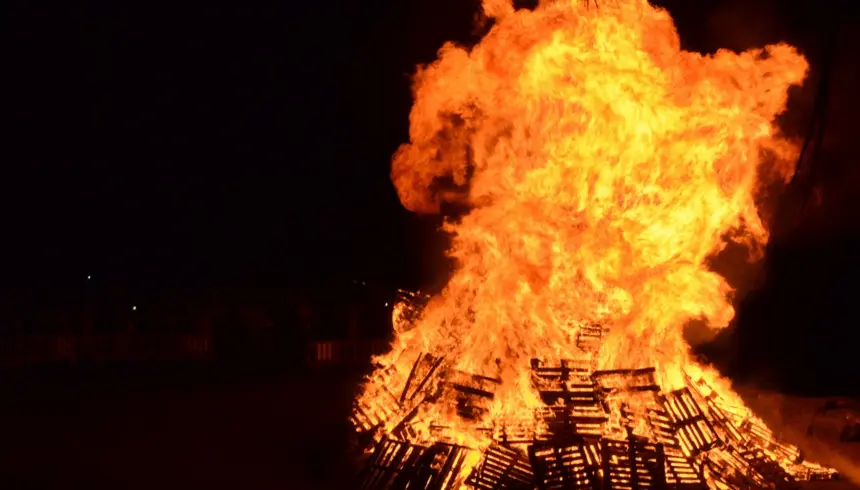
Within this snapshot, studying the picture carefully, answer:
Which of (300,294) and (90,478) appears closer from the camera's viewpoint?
(90,478)

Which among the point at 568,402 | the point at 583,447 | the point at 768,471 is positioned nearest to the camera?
the point at 583,447

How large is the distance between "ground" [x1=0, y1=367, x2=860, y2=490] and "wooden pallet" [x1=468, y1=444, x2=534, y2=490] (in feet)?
4.40

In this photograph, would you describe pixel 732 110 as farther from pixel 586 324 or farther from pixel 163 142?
pixel 163 142

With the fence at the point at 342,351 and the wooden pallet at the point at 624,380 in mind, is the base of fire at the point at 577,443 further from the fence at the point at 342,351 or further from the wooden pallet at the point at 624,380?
the fence at the point at 342,351

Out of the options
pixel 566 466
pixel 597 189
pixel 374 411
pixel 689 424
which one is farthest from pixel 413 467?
pixel 597 189

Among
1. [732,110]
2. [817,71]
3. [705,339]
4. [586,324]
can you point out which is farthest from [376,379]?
[817,71]

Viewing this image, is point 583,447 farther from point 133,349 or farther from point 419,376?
point 133,349

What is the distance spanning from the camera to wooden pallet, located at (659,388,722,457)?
793 cm

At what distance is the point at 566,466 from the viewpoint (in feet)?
24.4

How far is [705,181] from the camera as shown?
8516 millimetres

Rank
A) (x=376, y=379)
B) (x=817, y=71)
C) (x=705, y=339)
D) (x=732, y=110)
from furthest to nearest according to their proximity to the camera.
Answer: (x=705, y=339) < (x=817, y=71) < (x=376, y=379) < (x=732, y=110)

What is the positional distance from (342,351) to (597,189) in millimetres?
9874

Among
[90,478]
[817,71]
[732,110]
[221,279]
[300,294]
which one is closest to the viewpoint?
[90,478]

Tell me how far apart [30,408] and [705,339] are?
10288mm
